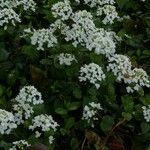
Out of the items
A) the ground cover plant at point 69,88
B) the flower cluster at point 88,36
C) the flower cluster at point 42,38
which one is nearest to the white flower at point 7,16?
the ground cover plant at point 69,88

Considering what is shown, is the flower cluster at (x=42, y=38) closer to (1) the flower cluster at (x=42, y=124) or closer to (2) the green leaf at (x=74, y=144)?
(1) the flower cluster at (x=42, y=124)

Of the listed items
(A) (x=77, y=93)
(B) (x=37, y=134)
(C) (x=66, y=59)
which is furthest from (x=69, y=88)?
(B) (x=37, y=134)

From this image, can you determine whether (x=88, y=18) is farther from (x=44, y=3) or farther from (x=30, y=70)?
(x=44, y=3)

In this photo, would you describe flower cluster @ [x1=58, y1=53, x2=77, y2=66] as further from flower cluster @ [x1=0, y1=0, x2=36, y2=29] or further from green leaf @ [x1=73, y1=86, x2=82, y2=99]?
flower cluster @ [x1=0, y1=0, x2=36, y2=29]

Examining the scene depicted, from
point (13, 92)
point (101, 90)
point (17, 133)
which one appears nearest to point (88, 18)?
point (101, 90)

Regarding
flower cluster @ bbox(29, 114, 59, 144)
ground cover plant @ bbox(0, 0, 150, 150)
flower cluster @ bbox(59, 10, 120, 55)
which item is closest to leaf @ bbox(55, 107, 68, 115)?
→ ground cover plant @ bbox(0, 0, 150, 150)

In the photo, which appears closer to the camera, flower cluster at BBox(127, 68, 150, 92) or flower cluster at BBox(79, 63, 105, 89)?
flower cluster at BBox(79, 63, 105, 89)

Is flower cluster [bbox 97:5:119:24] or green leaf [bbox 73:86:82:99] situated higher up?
flower cluster [bbox 97:5:119:24]
